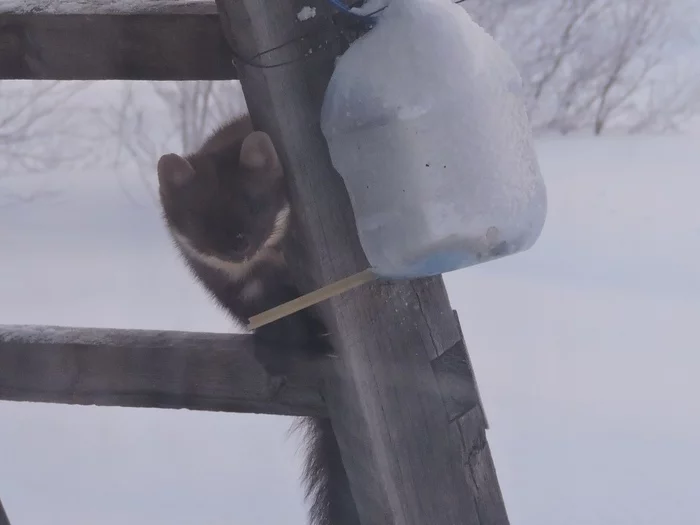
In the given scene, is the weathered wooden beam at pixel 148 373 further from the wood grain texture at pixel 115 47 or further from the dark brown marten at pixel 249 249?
the wood grain texture at pixel 115 47

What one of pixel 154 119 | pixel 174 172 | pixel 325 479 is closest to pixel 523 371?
pixel 325 479

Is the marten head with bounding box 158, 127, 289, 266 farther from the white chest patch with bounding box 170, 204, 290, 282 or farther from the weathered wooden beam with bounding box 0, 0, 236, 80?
the weathered wooden beam with bounding box 0, 0, 236, 80

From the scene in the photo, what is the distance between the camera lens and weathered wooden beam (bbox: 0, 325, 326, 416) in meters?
0.97

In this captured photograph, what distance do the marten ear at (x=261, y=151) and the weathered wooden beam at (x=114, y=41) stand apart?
3.6 inches

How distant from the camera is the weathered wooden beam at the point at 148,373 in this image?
0.97m

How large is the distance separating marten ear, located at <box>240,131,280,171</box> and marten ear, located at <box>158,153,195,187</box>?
21cm

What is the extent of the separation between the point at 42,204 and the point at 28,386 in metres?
2.40

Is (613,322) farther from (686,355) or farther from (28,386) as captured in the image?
(28,386)

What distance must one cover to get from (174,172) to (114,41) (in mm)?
261

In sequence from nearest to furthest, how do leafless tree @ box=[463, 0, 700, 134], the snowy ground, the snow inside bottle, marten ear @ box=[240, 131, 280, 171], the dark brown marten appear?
the snow inside bottle
marten ear @ box=[240, 131, 280, 171]
the dark brown marten
the snowy ground
leafless tree @ box=[463, 0, 700, 134]

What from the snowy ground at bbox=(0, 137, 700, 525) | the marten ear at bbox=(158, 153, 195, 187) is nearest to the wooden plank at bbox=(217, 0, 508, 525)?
the marten ear at bbox=(158, 153, 195, 187)

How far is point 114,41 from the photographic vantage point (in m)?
0.94

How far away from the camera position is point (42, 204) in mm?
3254

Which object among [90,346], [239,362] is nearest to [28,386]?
[90,346]
